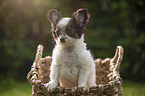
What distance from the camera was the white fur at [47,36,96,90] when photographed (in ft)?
6.83

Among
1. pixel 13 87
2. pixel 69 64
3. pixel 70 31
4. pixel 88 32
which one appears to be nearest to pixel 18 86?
pixel 13 87

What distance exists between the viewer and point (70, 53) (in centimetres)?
214

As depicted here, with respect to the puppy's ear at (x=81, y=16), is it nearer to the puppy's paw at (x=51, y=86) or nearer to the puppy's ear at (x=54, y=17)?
the puppy's ear at (x=54, y=17)

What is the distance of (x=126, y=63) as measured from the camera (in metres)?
4.47

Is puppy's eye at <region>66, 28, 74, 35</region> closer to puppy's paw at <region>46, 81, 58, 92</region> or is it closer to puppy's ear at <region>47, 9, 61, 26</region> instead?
puppy's ear at <region>47, 9, 61, 26</region>

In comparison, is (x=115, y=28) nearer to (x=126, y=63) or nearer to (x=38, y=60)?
(x=126, y=63)

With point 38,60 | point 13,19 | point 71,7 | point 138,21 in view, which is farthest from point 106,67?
point 13,19

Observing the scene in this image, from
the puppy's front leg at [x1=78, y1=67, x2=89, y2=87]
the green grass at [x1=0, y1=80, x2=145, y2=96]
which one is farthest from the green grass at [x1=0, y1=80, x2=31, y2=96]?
the puppy's front leg at [x1=78, y1=67, x2=89, y2=87]

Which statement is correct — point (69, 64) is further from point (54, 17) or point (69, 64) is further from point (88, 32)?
point (88, 32)

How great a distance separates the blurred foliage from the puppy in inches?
87.8

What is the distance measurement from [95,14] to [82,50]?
284 cm

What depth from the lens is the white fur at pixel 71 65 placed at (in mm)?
2082

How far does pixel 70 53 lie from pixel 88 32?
2725mm

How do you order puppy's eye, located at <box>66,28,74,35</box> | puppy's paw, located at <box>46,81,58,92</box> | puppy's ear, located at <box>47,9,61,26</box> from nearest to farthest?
puppy's paw, located at <box>46,81,58,92</box>
puppy's eye, located at <box>66,28,74,35</box>
puppy's ear, located at <box>47,9,61,26</box>
